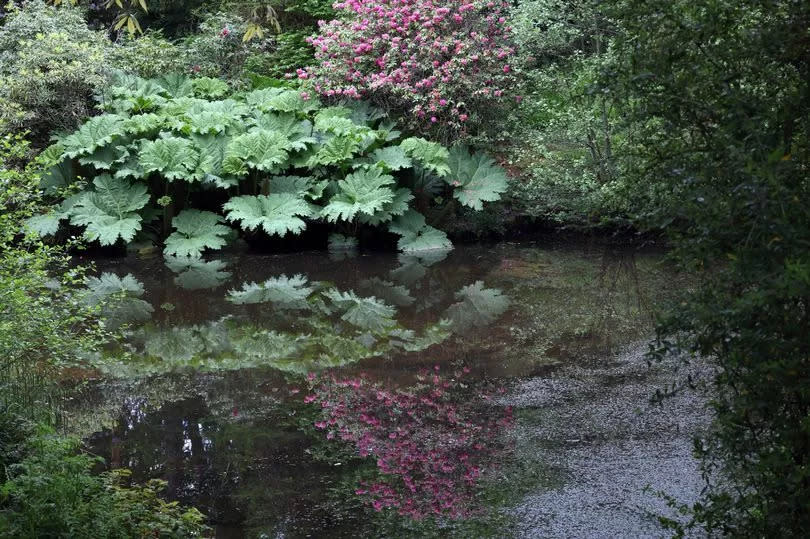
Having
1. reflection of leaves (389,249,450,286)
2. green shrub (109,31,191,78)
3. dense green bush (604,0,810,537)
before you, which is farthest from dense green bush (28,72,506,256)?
dense green bush (604,0,810,537)

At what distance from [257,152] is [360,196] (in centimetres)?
152

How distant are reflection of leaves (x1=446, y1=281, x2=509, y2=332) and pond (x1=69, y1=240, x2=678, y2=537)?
33mm

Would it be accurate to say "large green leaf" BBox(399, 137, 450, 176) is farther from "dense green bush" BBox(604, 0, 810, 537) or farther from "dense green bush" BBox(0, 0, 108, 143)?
"dense green bush" BBox(604, 0, 810, 537)

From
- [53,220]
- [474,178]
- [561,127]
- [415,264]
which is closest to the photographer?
[415,264]

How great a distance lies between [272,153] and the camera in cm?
1266

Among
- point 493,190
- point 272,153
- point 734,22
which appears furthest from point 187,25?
point 734,22

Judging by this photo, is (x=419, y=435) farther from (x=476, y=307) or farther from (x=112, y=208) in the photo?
(x=112, y=208)

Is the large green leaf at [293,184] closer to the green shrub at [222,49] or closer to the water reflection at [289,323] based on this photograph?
the water reflection at [289,323]

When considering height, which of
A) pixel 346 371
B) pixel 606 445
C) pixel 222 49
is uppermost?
pixel 222 49

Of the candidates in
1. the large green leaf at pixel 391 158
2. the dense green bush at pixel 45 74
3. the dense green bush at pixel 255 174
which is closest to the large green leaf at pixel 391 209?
the dense green bush at pixel 255 174

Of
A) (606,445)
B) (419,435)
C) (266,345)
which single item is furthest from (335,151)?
(606,445)

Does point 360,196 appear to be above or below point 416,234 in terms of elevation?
above

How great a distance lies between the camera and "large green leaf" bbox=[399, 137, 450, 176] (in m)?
12.7

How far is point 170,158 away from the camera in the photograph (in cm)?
1249
